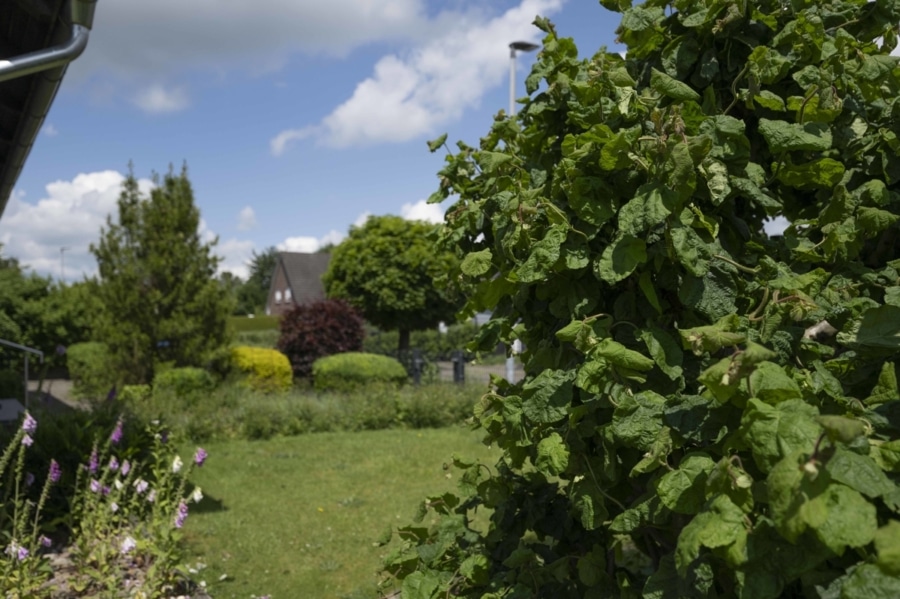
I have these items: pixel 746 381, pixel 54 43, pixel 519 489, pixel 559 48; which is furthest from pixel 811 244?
pixel 54 43

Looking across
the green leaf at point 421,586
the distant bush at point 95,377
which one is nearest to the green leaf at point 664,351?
the green leaf at point 421,586

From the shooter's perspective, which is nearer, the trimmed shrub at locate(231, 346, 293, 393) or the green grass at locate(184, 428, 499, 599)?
the green grass at locate(184, 428, 499, 599)

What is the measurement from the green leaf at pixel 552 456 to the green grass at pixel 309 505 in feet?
5.31

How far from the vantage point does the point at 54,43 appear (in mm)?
3834

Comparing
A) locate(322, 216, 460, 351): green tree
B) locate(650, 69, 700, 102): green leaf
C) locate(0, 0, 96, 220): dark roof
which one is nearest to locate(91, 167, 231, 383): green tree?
locate(322, 216, 460, 351): green tree

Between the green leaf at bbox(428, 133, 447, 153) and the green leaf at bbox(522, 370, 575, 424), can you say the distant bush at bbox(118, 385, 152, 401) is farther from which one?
the green leaf at bbox(522, 370, 575, 424)

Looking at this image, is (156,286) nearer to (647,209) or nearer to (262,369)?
(262,369)

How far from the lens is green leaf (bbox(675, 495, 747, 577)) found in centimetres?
128

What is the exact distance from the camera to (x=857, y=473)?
1.15 metres

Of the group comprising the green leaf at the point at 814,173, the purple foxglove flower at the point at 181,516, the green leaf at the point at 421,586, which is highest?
the green leaf at the point at 814,173

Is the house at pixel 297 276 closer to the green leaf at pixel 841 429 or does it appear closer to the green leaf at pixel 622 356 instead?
the green leaf at pixel 622 356

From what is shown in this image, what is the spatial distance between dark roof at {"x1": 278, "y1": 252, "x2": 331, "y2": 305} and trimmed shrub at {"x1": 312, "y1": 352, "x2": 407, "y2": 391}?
3206cm

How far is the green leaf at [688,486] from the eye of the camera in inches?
58.9

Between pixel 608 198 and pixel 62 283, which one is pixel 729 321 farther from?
pixel 62 283
